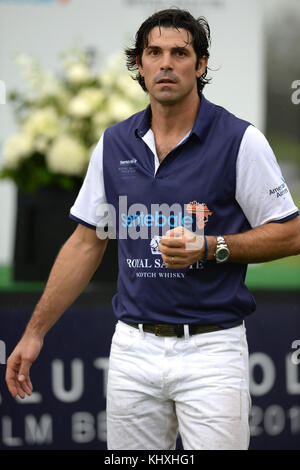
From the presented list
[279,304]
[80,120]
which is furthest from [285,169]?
[80,120]

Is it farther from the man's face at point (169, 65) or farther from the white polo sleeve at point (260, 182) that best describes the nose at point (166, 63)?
the white polo sleeve at point (260, 182)

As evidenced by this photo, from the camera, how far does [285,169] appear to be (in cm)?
415

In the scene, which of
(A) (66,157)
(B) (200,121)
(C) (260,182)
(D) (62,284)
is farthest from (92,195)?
(A) (66,157)

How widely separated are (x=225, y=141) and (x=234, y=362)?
645 mm

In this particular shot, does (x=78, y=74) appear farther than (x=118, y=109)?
Yes

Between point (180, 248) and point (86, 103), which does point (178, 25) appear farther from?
point (86, 103)

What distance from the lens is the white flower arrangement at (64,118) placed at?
3.36 m

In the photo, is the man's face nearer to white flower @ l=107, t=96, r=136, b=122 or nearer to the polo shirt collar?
the polo shirt collar

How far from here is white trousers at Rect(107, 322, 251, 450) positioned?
1965mm

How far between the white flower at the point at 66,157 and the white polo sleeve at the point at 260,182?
1.46 metres

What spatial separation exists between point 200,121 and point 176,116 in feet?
0.27

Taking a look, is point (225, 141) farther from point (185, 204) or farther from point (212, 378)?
point (212, 378)

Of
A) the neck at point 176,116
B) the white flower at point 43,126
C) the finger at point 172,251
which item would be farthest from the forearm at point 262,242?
the white flower at point 43,126

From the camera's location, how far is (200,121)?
6.76 ft
